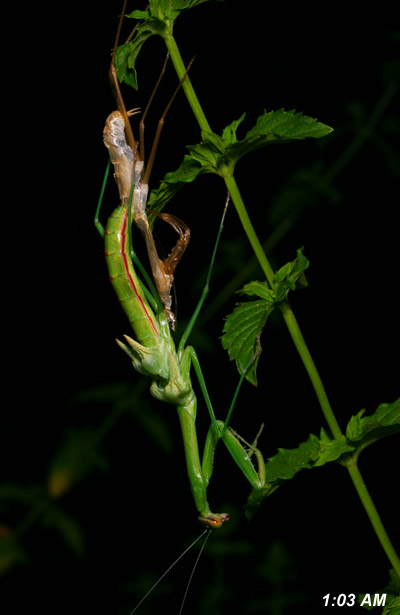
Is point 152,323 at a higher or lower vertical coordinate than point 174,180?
lower

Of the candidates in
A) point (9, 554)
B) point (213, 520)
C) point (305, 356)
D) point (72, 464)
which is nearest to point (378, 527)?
point (305, 356)

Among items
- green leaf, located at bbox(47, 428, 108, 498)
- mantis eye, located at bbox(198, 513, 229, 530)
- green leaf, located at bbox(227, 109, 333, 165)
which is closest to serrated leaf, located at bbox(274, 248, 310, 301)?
green leaf, located at bbox(227, 109, 333, 165)

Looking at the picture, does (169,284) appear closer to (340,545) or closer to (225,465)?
(225,465)

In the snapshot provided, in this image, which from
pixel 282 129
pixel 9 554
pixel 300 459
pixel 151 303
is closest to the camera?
pixel 282 129

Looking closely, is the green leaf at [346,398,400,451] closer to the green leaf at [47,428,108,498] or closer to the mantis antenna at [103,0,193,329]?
the mantis antenna at [103,0,193,329]

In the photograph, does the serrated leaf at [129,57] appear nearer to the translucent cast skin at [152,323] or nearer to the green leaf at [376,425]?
the translucent cast skin at [152,323]

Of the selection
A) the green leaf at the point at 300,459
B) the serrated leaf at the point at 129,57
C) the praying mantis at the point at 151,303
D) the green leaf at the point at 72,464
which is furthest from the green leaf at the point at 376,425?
the green leaf at the point at 72,464

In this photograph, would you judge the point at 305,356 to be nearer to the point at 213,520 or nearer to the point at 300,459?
the point at 300,459
